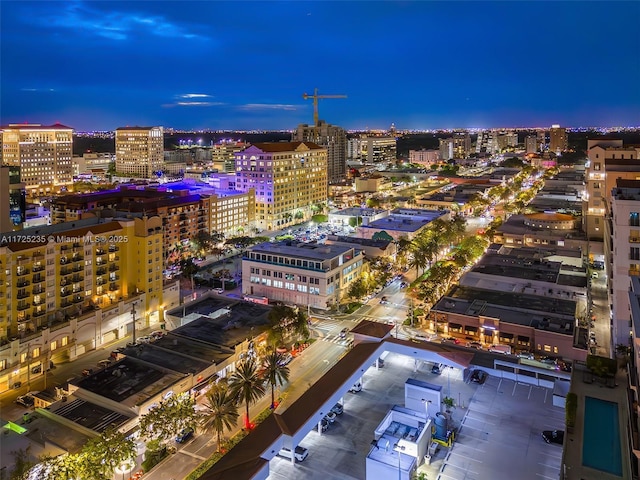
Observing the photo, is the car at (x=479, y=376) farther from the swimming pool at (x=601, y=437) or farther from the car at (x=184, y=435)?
the car at (x=184, y=435)

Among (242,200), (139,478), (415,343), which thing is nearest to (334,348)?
(415,343)

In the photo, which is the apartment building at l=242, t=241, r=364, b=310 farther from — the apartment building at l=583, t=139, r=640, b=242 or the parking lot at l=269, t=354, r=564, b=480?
the apartment building at l=583, t=139, r=640, b=242

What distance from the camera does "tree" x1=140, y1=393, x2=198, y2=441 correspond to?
2648 cm

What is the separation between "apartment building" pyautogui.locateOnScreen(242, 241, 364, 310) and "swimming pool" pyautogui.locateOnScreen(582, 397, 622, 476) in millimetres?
29534

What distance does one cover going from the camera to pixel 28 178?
120 meters

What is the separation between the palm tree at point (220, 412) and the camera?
26672mm

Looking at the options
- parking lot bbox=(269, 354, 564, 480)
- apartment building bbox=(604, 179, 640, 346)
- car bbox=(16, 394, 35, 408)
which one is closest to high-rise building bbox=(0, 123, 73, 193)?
car bbox=(16, 394, 35, 408)

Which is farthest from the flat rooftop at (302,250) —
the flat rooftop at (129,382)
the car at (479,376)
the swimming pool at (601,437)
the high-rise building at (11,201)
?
the high-rise building at (11,201)

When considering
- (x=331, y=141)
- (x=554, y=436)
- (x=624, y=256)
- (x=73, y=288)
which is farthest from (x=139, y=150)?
(x=554, y=436)

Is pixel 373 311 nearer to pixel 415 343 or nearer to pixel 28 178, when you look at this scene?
pixel 415 343

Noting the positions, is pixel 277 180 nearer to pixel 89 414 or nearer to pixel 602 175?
pixel 602 175

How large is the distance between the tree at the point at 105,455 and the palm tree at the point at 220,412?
422 cm

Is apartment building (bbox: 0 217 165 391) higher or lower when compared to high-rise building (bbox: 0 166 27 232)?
lower

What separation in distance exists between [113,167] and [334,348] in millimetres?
142361
